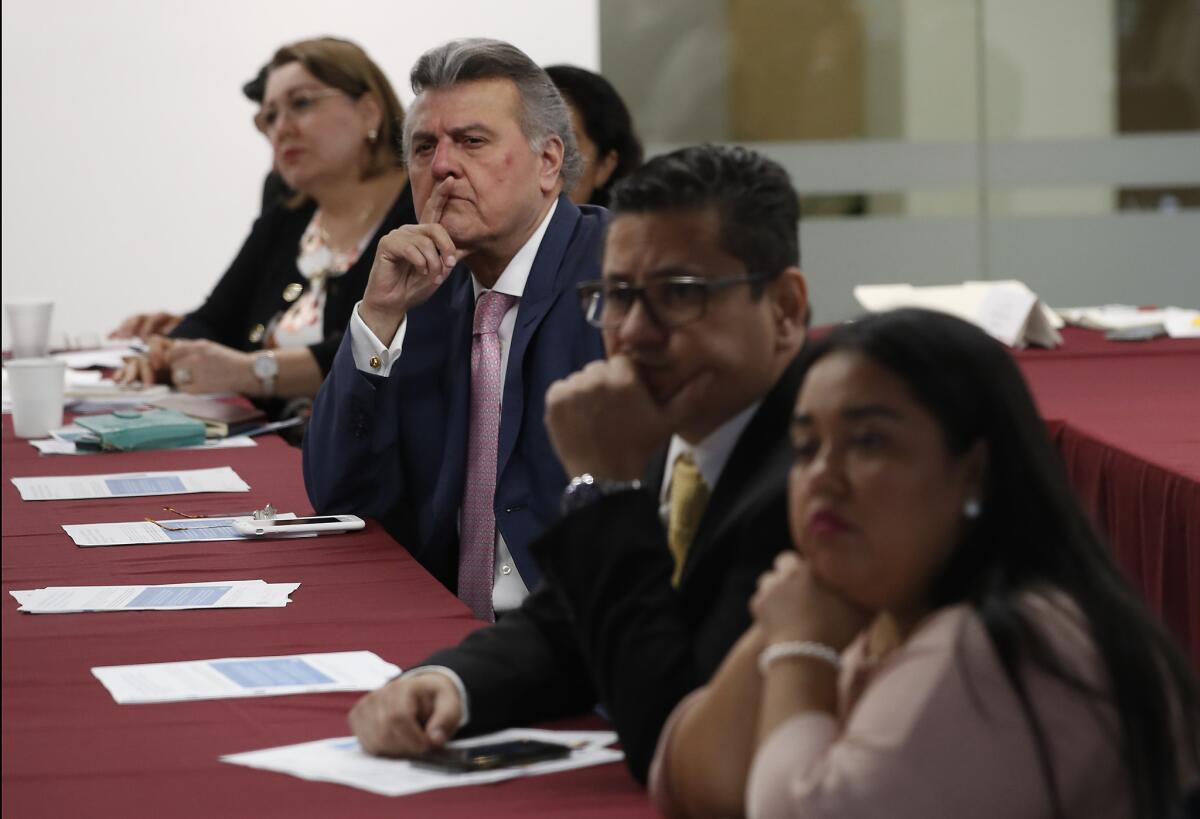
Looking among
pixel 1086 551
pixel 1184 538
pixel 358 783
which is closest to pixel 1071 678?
pixel 1086 551

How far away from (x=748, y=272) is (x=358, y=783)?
0.57m

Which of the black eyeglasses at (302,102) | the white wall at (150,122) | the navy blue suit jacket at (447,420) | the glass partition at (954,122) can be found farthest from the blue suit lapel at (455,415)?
the glass partition at (954,122)

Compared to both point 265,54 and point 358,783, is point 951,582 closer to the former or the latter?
point 358,783

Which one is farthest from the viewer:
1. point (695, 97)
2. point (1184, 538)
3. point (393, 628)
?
point (695, 97)

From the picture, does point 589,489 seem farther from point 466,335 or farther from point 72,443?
point 72,443

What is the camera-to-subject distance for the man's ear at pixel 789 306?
1510mm

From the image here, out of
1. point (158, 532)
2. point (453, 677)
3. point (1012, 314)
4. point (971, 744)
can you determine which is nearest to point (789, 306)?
point (453, 677)

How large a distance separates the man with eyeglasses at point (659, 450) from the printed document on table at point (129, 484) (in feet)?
4.66

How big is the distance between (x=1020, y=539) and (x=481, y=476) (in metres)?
1.49

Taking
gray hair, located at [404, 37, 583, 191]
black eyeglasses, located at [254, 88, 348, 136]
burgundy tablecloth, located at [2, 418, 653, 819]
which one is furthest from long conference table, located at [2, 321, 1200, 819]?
black eyeglasses, located at [254, 88, 348, 136]

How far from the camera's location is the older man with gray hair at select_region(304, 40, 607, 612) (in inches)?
97.8

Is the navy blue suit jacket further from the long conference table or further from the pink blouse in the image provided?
the pink blouse

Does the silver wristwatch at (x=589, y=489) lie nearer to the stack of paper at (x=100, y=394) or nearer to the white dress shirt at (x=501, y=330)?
the white dress shirt at (x=501, y=330)

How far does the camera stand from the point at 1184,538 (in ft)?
8.75
